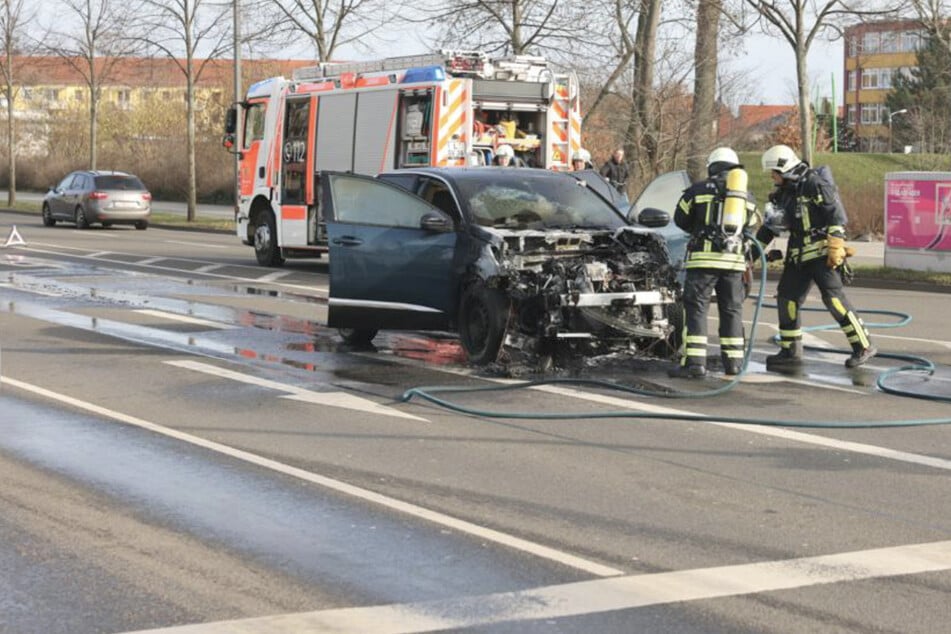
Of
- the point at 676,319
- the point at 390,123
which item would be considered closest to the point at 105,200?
the point at 390,123

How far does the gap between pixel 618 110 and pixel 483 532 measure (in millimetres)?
23020

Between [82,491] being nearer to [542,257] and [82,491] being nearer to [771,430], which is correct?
[771,430]

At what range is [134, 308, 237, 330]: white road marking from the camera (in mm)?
13938

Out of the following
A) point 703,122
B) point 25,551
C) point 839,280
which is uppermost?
point 703,122

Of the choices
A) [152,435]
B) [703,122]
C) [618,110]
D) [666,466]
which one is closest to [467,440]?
[666,466]

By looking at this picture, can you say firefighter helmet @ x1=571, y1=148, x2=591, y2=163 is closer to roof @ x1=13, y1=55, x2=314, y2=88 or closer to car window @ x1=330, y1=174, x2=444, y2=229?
car window @ x1=330, y1=174, x2=444, y2=229

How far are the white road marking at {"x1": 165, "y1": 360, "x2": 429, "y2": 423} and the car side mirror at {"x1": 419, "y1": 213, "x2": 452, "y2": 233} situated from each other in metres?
1.80

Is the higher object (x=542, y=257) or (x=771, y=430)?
(x=542, y=257)

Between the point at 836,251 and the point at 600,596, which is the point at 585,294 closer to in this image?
the point at 836,251

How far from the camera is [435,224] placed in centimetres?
1116

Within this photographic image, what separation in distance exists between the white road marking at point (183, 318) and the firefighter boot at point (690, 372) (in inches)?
196

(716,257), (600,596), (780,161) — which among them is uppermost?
(780,161)

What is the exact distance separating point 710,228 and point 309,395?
10.8ft

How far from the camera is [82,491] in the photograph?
6875 millimetres
